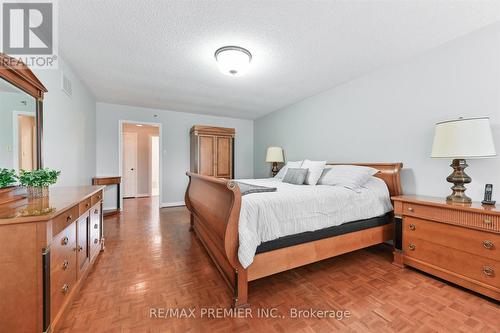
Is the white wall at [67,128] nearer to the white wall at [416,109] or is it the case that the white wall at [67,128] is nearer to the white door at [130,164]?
the white door at [130,164]

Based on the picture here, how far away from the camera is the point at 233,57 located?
2234mm

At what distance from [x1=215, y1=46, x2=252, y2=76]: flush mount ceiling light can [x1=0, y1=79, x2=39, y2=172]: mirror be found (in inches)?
68.9

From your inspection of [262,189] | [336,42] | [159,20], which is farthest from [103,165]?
[336,42]

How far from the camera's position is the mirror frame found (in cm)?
140

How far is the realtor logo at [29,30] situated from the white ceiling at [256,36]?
3.9 inches

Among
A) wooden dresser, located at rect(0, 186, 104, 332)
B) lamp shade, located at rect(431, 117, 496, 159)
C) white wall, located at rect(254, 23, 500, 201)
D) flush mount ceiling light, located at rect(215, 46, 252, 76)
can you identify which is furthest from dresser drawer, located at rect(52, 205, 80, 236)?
white wall, located at rect(254, 23, 500, 201)

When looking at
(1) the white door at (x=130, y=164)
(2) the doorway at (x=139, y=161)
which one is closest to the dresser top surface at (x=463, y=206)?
(2) the doorway at (x=139, y=161)

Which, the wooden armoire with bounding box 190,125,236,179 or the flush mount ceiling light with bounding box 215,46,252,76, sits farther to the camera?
the wooden armoire with bounding box 190,125,236,179

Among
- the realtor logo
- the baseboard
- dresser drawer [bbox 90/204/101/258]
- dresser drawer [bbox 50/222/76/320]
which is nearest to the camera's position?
dresser drawer [bbox 50/222/76/320]

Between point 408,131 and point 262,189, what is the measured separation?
2.01 m

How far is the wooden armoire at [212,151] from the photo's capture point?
4699mm

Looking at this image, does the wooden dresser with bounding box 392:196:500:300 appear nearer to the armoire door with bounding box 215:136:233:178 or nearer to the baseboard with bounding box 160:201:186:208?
the armoire door with bounding box 215:136:233:178

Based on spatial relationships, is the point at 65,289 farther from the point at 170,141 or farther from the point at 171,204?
the point at 170,141

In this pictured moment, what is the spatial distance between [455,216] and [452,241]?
0.23 m
